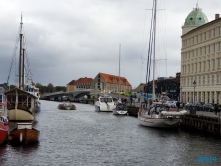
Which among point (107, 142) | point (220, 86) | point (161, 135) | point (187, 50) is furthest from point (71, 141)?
point (187, 50)

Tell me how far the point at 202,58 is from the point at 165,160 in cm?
6248

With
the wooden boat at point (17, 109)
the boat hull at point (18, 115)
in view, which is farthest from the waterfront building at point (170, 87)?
the boat hull at point (18, 115)

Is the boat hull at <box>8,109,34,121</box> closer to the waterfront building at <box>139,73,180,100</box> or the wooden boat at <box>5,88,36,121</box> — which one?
the wooden boat at <box>5,88,36,121</box>

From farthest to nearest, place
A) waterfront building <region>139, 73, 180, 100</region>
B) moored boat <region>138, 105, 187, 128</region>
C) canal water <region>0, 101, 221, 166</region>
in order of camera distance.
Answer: waterfront building <region>139, 73, 180, 100</region> < moored boat <region>138, 105, 187, 128</region> < canal water <region>0, 101, 221, 166</region>

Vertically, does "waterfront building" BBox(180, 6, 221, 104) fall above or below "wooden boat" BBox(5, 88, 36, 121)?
above

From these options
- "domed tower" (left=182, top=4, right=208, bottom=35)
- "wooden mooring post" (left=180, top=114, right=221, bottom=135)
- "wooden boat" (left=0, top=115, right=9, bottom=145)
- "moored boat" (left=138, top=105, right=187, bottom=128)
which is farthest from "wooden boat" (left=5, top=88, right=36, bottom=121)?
"domed tower" (left=182, top=4, right=208, bottom=35)

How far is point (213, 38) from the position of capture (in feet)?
276

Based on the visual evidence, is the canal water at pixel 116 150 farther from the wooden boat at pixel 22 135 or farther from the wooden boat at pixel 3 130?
the wooden boat at pixel 22 135

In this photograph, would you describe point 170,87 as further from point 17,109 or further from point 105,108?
point 17,109

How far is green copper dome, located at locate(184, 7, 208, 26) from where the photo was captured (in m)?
101

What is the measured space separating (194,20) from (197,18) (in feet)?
2.86

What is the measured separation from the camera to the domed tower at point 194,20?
10138 cm

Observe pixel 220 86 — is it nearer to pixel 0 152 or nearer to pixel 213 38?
pixel 213 38

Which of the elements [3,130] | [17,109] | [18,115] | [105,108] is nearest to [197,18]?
[105,108]
